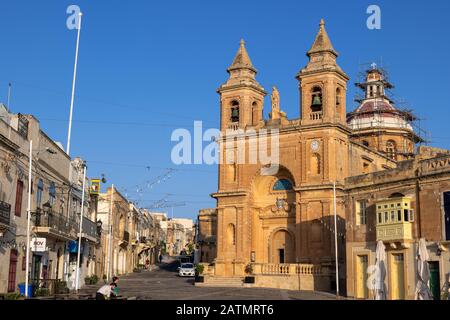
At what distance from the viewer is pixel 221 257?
52.1 m

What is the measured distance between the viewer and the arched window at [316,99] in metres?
50.6

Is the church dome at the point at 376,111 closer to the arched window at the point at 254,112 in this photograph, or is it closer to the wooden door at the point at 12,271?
the arched window at the point at 254,112

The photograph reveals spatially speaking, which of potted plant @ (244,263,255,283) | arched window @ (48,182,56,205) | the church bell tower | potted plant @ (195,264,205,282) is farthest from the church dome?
arched window @ (48,182,56,205)

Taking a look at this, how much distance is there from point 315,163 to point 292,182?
2.91 metres

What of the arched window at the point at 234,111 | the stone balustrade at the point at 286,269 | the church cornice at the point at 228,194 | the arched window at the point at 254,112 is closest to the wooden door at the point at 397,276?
the stone balustrade at the point at 286,269

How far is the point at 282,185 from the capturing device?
173ft

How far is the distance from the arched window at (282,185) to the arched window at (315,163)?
3146 mm

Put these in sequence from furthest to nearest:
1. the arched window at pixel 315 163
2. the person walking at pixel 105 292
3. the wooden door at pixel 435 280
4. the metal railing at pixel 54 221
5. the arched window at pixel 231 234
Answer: the arched window at pixel 231 234 < the arched window at pixel 315 163 < the metal railing at pixel 54 221 < the wooden door at pixel 435 280 < the person walking at pixel 105 292

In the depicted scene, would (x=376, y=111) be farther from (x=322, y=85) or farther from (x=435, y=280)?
(x=435, y=280)

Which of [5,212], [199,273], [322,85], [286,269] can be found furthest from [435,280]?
[199,273]
